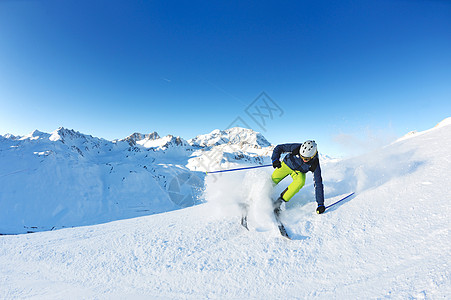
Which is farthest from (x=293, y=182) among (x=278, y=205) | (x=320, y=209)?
(x=320, y=209)

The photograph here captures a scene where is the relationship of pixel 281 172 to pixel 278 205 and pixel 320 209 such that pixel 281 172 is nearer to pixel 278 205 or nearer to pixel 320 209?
Result: pixel 278 205

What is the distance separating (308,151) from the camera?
375cm

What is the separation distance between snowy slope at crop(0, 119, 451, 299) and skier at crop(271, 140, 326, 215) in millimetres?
302

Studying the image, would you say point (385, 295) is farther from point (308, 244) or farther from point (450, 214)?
point (450, 214)

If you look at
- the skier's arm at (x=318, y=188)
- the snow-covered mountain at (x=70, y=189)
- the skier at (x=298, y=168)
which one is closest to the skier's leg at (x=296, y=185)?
the skier at (x=298, y=168)

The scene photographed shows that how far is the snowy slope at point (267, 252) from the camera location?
222 centimetres

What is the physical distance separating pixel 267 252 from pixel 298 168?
6.27 ft

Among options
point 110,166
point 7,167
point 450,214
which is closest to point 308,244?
point 450,214

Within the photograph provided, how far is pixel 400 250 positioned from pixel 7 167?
86.6 metres

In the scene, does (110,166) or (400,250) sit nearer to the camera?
(400,250)

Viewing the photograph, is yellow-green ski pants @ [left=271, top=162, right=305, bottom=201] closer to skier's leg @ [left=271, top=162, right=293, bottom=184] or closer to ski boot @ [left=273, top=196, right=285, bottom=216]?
skier's leg @ [left=271, top=162, right=293, bottom=184]

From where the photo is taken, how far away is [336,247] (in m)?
2.78

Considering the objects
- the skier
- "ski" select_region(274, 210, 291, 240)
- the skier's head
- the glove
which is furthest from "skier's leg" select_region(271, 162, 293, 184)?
the glove

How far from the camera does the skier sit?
3.75 metres
